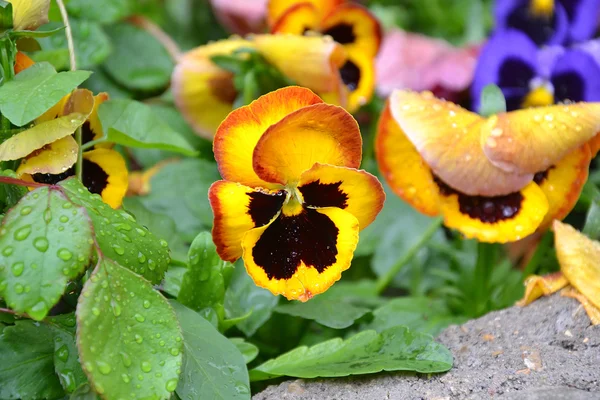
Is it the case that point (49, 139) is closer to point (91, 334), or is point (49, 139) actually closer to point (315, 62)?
point (91, 334)

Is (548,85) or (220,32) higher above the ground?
(548,85)

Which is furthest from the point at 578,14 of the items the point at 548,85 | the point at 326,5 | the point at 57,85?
the point at 57,85

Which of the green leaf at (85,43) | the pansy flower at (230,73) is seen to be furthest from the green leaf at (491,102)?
the green leaf at (85,43)

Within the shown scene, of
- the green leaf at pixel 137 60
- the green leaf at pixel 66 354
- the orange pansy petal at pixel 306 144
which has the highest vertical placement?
the orange pansy petal at pixel 306 144

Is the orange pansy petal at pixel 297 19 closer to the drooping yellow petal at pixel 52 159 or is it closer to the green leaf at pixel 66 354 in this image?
the drooping yellow petal at pixel 52 159

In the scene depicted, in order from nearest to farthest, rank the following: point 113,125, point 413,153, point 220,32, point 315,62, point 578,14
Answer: point 113,125 < point 413,153 < point 315,62 < point 578,14 < point 220,32

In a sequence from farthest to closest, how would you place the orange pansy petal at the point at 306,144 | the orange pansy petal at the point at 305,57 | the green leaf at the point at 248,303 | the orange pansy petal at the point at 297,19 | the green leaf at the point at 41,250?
the orange pansy petal at the point at 297,19 → the orange pansy petal at the point at 305,57 → the green leaf at the point at 248,303 → the orange pansy petal at the point at 306,144 → the green leaf at the point at 41,250
